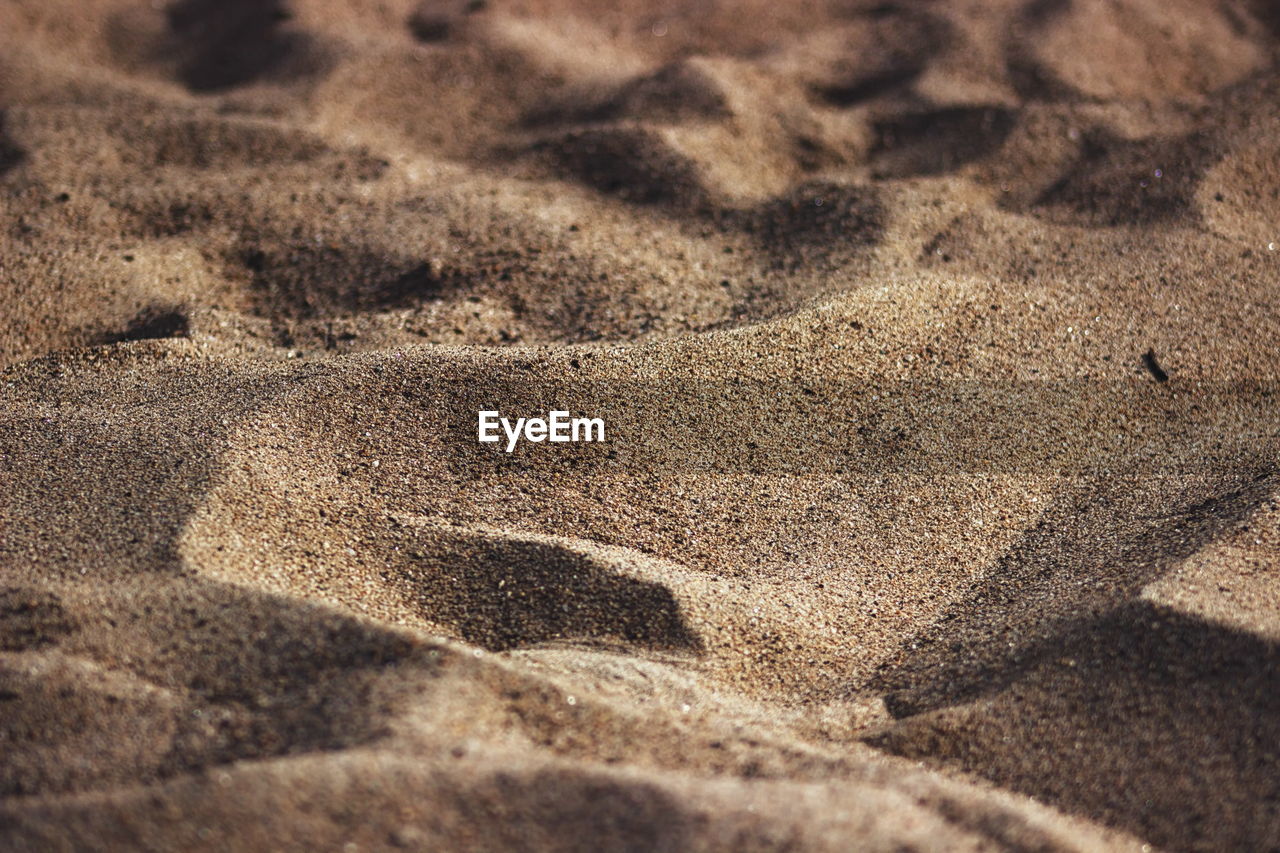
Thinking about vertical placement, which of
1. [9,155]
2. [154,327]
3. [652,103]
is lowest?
[154,327]

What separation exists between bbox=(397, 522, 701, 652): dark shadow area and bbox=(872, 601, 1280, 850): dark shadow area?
49 cm

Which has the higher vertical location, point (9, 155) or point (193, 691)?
point (9, 155)

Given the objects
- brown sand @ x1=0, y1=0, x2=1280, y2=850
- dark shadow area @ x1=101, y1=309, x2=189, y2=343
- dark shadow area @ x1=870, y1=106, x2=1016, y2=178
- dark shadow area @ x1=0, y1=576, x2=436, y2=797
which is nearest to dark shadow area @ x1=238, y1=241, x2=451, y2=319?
brown sand @ x1=0, y1=0, x2=1280, y2=850

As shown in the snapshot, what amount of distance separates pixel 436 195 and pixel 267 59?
4.49ft

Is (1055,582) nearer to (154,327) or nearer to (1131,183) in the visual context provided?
(1131,183)

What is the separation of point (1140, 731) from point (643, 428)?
4.00 ft

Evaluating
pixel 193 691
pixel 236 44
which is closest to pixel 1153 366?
pixel 193 691

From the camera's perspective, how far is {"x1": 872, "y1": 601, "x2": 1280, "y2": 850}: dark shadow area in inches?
68.2

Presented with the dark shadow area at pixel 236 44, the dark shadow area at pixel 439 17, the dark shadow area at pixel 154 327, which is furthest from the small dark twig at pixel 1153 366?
the dark shadow area at pixel 236 44

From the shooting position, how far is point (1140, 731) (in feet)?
6.11

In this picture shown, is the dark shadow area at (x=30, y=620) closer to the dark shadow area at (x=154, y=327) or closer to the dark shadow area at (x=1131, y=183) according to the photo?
the dark shadow area at (x=154, y=327)

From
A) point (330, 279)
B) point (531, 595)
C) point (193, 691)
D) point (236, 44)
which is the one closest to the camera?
point (193, 691)

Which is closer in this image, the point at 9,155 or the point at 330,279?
the point at 330,279

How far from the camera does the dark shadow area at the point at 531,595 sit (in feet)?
6.98
